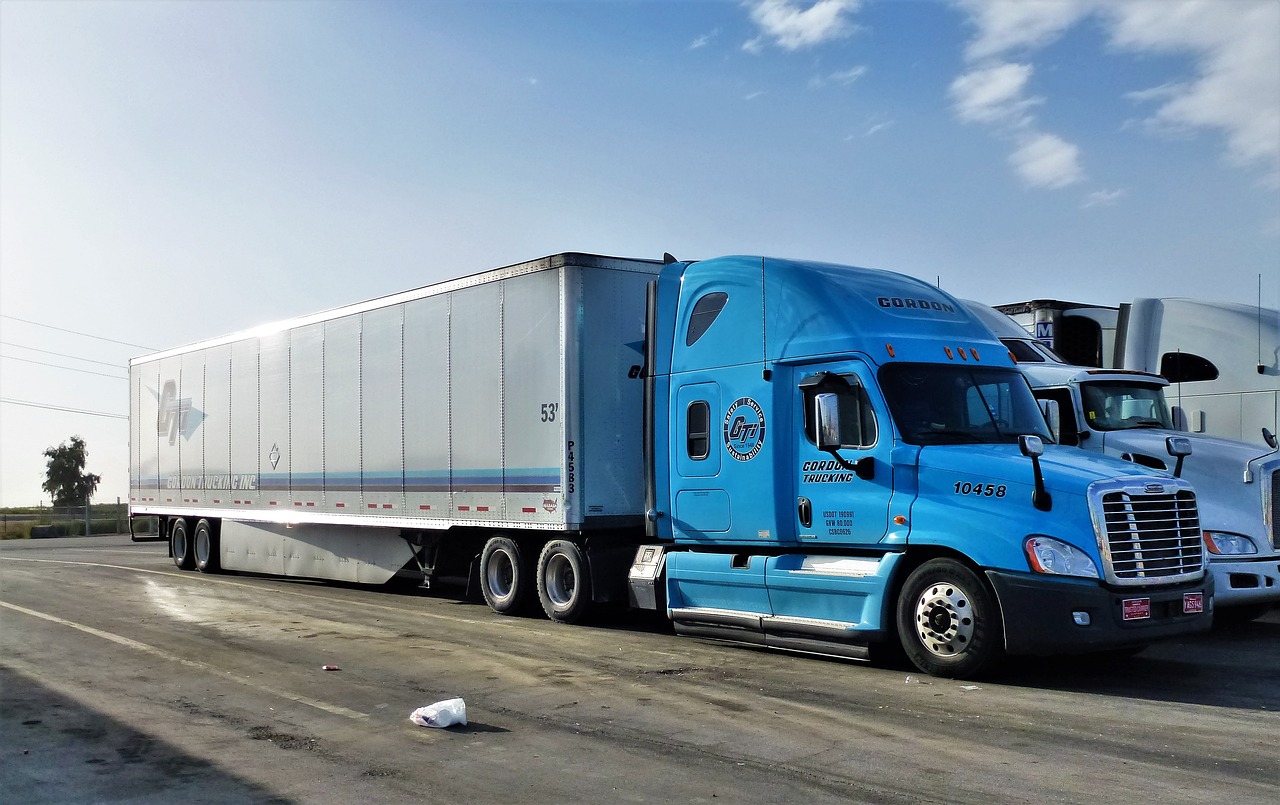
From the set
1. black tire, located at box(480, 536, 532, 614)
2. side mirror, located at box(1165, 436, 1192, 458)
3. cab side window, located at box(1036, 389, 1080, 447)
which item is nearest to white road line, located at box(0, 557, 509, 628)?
black tire, located at box(480, 536, 532, 614)

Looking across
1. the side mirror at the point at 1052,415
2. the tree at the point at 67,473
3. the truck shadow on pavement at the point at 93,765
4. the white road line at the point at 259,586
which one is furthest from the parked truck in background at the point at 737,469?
the tree at the point at 67,473

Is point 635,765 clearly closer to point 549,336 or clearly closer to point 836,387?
point 836,387

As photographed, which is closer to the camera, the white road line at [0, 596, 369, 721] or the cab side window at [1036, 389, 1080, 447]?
the white road line at [0, 596, 369, 721]

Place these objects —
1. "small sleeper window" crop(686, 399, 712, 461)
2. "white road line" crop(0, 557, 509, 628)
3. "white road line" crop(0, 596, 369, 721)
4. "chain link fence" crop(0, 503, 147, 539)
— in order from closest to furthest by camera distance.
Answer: "white road line" crop(0, 596, 369, 721) → "small sleeper window" crop(686, 399, 712, 461) → "white road line" crop(0, 557, 509, 628) → "chain link fence" crop(0, 503, 147, 539)

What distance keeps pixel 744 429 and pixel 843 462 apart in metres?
1.33

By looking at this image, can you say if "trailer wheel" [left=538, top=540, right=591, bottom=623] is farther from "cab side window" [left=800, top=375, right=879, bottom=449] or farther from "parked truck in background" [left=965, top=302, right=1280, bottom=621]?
"parked truck in background" [left=965, top=302, right=1280, bottom=621]

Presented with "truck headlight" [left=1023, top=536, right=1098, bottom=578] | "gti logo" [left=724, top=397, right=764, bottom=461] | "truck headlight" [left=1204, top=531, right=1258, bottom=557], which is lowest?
"truck headlight" [left=1204, top=531, right=1258, bottom=557]

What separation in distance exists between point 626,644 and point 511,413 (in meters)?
3.50

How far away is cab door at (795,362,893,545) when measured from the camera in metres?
9.59

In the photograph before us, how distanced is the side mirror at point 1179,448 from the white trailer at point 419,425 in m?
5.58

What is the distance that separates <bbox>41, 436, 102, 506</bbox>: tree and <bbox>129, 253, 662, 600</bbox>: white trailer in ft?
249

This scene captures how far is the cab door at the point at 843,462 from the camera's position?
377 inches

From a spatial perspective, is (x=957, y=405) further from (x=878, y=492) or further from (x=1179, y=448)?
(x=1179, y=448)

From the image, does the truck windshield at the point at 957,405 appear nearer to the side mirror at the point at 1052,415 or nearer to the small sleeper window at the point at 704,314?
the side mirror at the point at 1052,415
